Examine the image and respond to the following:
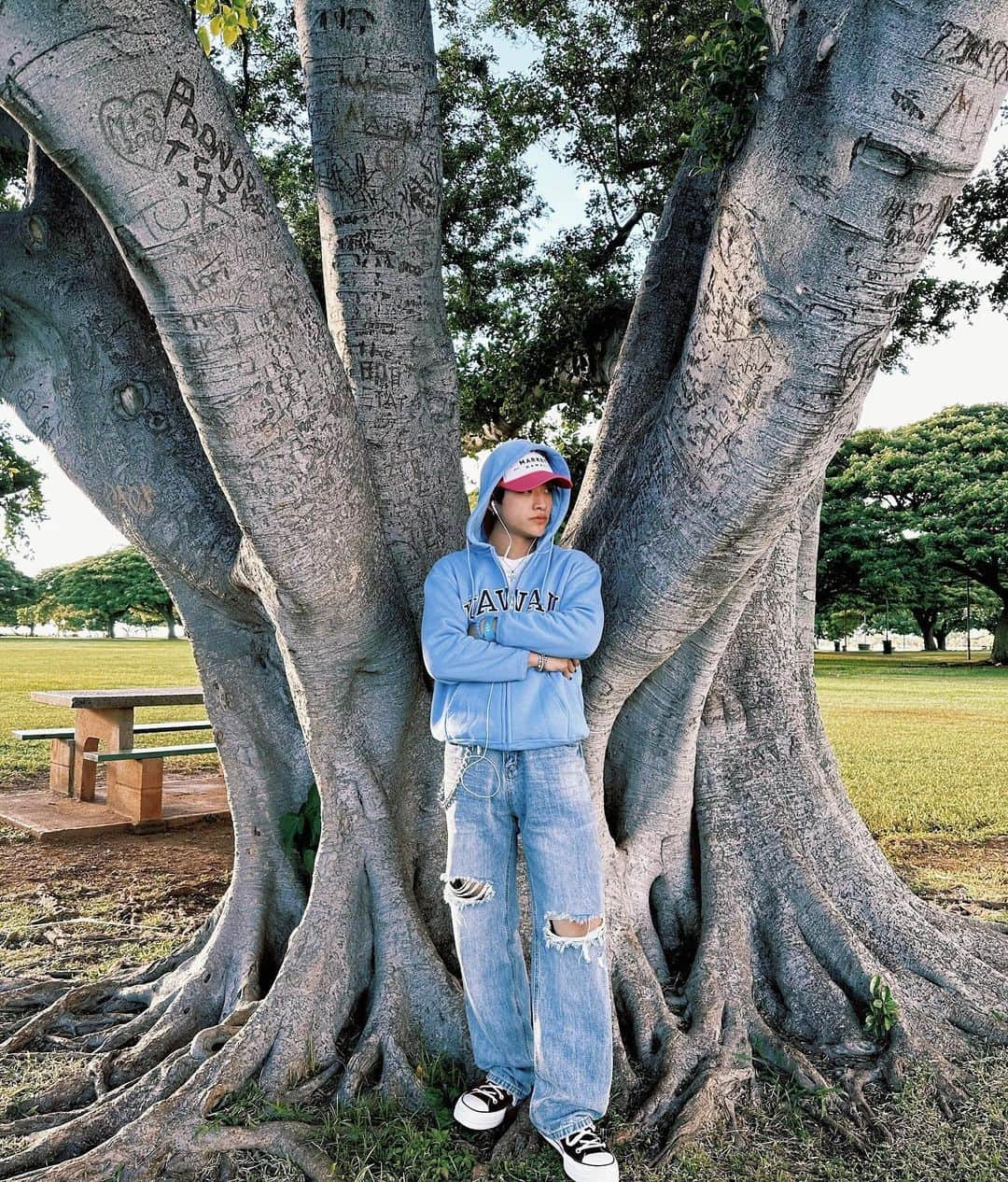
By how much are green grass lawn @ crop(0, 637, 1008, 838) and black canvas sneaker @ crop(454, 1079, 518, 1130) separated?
214 inches

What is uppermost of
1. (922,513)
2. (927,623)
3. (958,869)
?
(922,513)

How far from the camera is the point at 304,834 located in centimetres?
414

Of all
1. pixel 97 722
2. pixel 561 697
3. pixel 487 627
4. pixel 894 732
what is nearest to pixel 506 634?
pixel 487 627

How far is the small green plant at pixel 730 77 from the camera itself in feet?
8.66

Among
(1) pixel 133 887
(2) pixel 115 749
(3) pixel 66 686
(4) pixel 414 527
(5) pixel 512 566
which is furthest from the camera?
(3) pixel 66 686

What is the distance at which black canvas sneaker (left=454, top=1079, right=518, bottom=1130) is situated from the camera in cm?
301

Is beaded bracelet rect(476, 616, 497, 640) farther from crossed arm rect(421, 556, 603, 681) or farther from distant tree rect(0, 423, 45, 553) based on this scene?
distant tree rect(0, 423, 45, 553)

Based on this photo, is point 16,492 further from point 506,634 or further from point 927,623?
point 927,623

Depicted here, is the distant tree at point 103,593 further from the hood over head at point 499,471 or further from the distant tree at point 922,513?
the hood over head at point 499,471

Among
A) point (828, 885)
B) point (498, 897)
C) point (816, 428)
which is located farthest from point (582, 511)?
point (828, 885)

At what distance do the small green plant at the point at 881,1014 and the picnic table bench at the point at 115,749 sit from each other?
5.05 meters

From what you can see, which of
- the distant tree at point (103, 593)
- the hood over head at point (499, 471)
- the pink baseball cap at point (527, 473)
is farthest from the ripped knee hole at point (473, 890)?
the distant tree at point (103, 593)

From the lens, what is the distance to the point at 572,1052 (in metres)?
2.86

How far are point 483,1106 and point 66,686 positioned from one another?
19.7 meters
